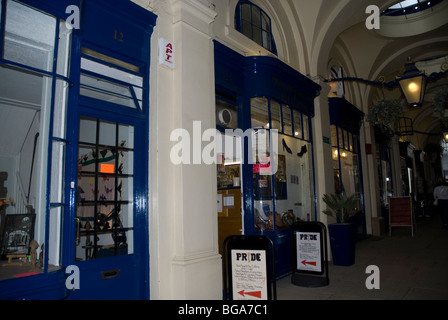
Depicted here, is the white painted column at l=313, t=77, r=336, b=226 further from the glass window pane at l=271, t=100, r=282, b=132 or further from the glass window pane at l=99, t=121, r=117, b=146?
the glass window pane at l=99, t=121, r=117, b=146

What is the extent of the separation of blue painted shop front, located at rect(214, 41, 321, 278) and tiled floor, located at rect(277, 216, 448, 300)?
3.39 ft

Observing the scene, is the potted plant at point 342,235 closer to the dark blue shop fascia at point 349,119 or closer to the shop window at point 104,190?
the dark blue shop fascia at point 349,119

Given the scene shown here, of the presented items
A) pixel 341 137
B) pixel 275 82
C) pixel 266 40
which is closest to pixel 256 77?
pixel 275 82

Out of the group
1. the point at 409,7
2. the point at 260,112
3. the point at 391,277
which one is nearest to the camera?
the point at 391,277

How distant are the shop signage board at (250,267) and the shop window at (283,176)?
230 cm

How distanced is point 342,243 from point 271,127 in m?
2.86

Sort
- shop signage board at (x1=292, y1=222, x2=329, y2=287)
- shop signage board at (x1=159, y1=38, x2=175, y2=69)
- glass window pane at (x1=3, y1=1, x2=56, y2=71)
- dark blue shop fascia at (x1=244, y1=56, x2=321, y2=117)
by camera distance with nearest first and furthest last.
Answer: glass window pane at (x1=3, y1=1, x2=56, y2=71) < shop signage board at (x1=159, y1=38, x2=175, y2=69) < shop signage board at (x1=292, y1=222, x2=329, y2=287) < dark blue shop fascia at (x1=244, y1=56, x2=321, y2=117)

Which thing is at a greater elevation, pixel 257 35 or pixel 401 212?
pixel 257 35

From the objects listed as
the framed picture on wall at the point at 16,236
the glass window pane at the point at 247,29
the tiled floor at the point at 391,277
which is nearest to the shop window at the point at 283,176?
the tiled floor at the point at 391,277

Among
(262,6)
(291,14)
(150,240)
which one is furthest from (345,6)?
(150,240)

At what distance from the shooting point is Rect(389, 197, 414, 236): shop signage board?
10.9m

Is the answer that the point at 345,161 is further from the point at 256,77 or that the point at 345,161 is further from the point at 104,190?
the point at 104,190

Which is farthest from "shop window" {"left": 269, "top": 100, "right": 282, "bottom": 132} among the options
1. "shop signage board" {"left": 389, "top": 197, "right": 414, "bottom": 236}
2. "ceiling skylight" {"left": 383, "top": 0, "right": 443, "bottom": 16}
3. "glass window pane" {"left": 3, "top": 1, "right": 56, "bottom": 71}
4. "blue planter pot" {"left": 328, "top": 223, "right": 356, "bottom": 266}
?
"ceiling skylight" {"left": 383, "top": 0, "right": 443, "bottom": 16}

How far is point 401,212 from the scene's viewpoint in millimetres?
11039
